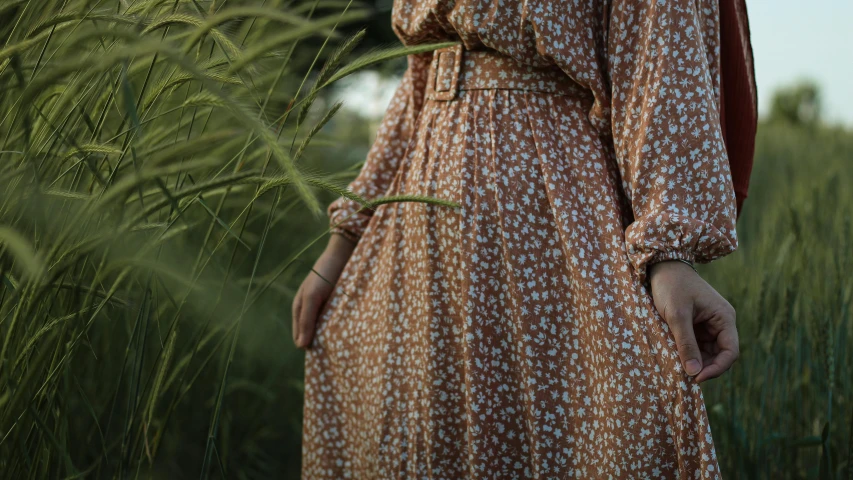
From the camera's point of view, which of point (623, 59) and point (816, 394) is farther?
point (816, 394)

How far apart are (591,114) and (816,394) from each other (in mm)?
961

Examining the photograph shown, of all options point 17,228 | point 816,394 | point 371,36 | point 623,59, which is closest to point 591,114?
point 623,59

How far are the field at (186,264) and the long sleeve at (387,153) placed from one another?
7cm

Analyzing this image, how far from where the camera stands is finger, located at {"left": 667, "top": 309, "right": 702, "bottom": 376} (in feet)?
2.52

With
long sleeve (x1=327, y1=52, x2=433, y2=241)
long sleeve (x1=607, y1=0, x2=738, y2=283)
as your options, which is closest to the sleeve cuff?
long sleeve (x1=607, y1=0, x2=738, y2=283)

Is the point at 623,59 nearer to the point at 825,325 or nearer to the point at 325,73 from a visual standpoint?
the point at 325,73

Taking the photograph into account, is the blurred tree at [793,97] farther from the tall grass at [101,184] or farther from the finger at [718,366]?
the tall grass at [101,184]

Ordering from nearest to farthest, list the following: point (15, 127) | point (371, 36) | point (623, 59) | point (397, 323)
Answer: point (15, 127), point (623, 59), point (397, 323), point (371, 36)

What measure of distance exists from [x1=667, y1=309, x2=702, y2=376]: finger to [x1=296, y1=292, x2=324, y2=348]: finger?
1.83ft

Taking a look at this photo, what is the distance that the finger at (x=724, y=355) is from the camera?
2.52 feet

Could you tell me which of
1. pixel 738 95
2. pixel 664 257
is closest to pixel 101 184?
pixel 664 257

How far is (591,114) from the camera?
94 centimetres

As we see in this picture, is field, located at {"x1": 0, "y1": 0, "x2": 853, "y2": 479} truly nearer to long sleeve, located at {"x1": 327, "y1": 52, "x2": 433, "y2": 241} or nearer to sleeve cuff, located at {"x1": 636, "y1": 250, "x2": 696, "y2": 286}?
long sleeve, located at {"x1": 327, "y1": 52, "x2": 433, "y2": 241}

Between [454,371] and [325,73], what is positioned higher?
[325,73]
